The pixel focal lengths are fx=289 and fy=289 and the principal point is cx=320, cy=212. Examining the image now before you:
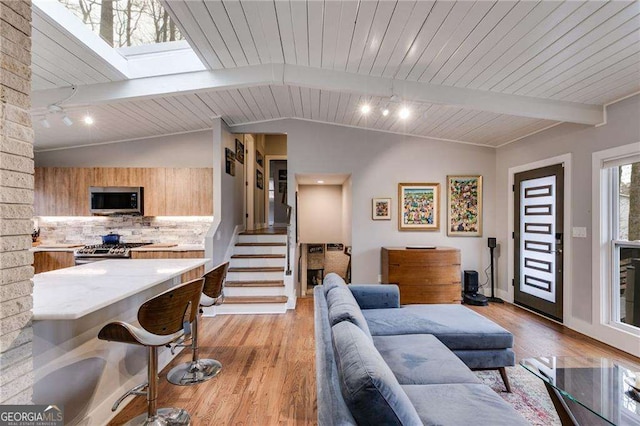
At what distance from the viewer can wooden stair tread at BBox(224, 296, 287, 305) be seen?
4168 mm

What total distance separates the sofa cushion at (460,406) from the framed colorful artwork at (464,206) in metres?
3.60

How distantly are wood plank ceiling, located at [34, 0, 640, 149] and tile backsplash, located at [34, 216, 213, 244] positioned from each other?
7.04 ft

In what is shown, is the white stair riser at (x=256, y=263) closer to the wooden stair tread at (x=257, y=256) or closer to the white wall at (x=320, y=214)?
the wooden stair tread at (x=257, y=256)

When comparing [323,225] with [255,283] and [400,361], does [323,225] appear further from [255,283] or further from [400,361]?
[400,361]

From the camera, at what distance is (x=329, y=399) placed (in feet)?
3.68

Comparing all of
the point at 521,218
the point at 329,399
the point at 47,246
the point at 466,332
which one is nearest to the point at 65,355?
the point at 329,399

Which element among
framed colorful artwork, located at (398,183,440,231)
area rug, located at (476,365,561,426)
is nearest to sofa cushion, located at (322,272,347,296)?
area rug, located at (476,365,561,426)

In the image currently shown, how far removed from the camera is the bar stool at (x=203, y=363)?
247 centimetres

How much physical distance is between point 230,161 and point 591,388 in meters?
4.85

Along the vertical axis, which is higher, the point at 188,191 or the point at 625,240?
the point at 188,191

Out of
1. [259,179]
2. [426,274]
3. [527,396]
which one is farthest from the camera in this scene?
[259,179]

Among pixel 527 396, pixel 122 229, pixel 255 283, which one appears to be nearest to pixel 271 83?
pixel 255 283

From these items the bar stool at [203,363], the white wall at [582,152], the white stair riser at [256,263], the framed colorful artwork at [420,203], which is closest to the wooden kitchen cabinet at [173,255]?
the white stair riser at [256,263]

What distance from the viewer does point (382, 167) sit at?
4871 millimetres
